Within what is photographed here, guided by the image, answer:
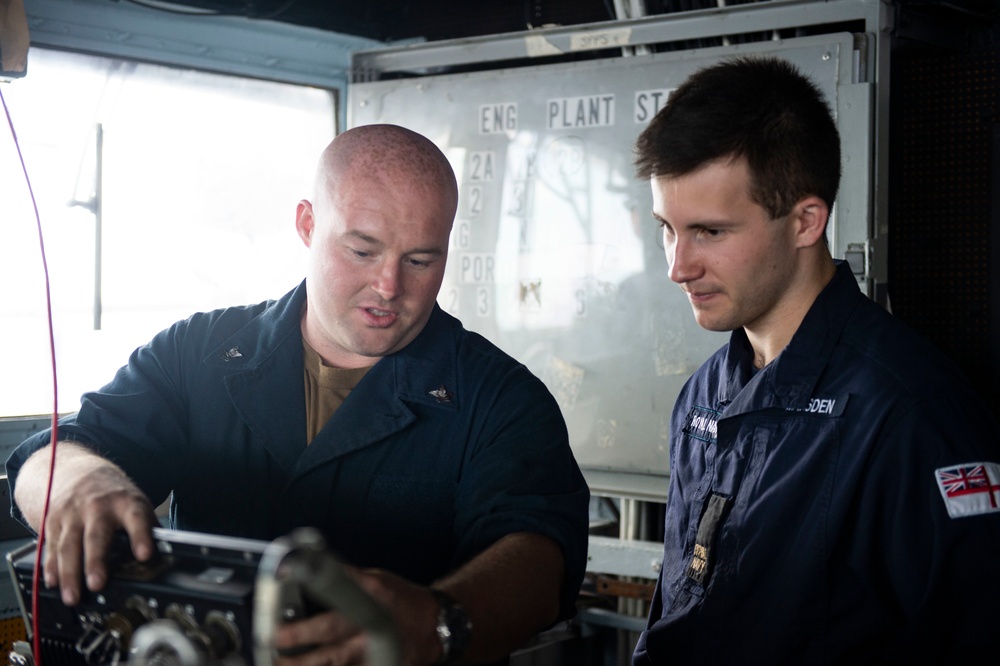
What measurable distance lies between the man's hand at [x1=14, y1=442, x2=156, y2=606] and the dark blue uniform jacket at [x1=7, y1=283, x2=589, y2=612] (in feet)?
0.72

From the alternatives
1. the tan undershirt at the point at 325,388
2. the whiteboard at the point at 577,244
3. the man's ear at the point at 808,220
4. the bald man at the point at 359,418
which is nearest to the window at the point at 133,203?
the whiteboard at the point at 577,244

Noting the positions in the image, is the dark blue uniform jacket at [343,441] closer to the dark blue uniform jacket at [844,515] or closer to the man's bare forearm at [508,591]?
the man's bare forearm at [508,591]

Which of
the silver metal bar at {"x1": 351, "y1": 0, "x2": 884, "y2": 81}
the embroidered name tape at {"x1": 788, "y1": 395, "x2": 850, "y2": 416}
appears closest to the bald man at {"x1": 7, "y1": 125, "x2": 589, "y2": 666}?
the embroidered name tape at {"x1": 788, "y1": 395, "x2": 850, "y2": 416}

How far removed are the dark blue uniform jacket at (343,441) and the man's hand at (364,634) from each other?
39 centimetres

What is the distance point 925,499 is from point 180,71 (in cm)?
241

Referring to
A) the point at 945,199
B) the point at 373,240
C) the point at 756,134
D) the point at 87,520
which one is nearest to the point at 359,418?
the point at 373,240

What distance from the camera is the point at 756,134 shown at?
1650mm

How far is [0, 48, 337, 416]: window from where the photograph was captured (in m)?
2.69

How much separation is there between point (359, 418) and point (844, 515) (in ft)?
2.40

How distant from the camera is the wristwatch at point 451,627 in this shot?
1091mm

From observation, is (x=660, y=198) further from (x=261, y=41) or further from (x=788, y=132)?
(x=261, y=41)

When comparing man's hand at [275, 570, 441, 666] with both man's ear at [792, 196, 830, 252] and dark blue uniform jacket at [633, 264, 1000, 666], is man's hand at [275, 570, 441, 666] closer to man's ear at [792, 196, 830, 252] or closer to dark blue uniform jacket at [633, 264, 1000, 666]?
dark blue uniform jacket at [633, 264, 1000, 666]

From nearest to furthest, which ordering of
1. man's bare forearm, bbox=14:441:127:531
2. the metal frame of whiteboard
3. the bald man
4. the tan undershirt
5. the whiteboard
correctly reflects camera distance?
1. man's bare forearm, bbox=14:441:127:531
2. the bald man
3. the tan undershirt
4. the metal frame of whiteboard
5. the whiteboard

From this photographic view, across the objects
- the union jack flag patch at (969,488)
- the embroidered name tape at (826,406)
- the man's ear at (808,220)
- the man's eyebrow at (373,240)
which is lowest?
the union jack flag patch at (969,488)
